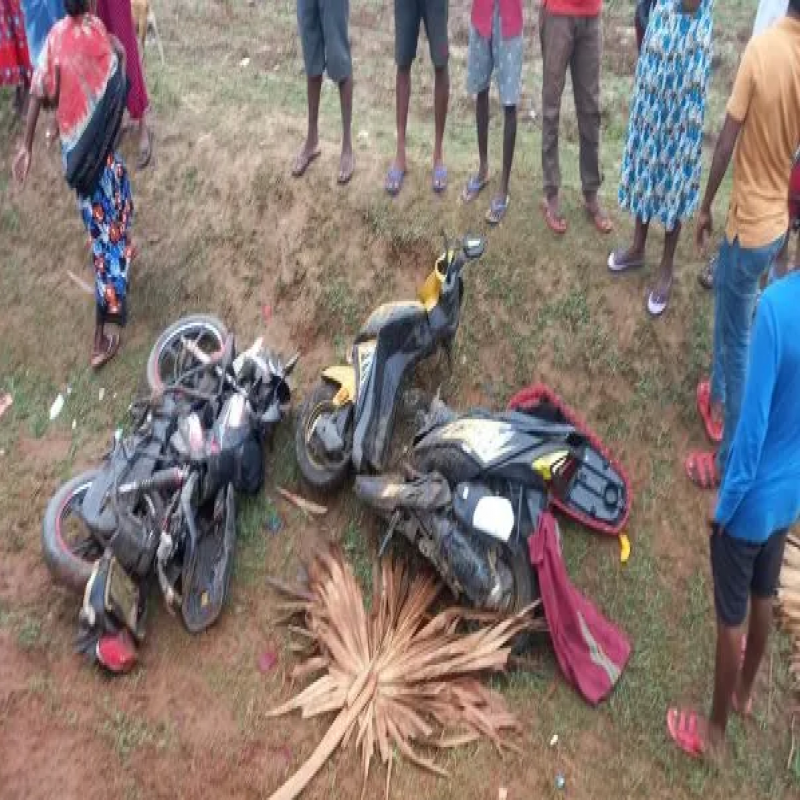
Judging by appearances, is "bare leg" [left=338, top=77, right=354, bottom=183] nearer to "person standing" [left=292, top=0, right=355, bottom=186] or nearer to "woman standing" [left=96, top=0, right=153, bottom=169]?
"person standing" [left=292, top=0, right=355, bottom=186]

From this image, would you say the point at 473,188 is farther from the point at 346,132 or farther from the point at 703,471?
the point at 703,471

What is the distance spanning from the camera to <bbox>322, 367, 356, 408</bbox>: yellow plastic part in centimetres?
488

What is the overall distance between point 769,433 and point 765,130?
1.51m

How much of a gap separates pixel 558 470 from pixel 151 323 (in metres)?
3.01

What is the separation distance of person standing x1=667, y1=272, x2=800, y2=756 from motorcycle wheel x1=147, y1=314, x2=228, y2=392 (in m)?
3.19

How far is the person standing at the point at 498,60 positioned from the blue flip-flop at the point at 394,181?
0.56 metres

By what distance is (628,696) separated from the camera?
4105mm

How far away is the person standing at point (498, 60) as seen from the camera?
5.02m

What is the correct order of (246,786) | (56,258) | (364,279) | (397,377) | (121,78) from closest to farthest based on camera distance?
1. (246,786)
2. (397,377)
3. (121,78)
4. (364,279)
5. (56,258)

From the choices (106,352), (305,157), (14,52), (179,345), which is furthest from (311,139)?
(14,52)

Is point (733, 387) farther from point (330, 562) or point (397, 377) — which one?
point (330, 562)

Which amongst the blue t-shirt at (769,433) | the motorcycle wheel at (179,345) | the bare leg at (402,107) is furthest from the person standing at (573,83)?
the blue t-shirt at (769,433)

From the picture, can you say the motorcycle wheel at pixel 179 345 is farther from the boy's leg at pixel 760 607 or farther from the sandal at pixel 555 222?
the boy's leg at pixel 760 607

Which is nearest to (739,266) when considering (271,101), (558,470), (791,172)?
(791,172)
